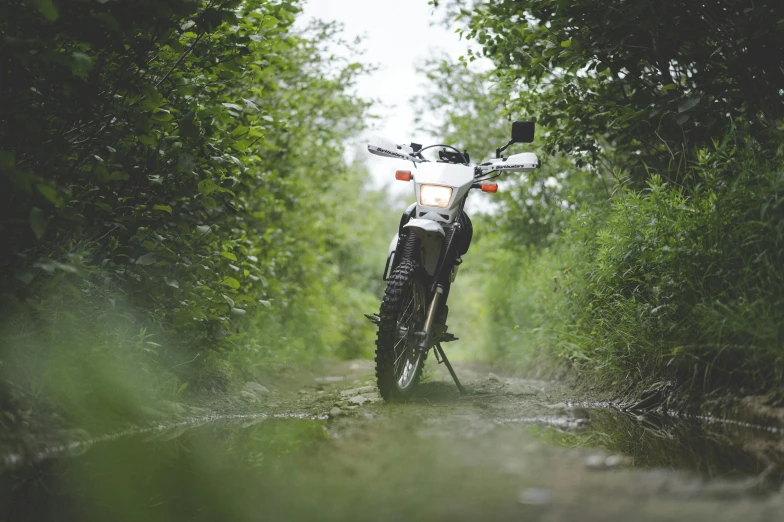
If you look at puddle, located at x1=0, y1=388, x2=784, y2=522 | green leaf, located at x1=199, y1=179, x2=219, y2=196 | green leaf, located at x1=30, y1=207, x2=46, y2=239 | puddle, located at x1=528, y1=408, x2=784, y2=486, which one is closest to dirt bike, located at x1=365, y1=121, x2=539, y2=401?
puddle, located at x1=0, y1=388, x2=784, y2=522

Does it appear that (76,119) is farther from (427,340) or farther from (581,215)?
(581,215)

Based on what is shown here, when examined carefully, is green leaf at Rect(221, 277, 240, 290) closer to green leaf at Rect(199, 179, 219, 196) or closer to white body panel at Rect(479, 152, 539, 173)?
green leaf at Rect(199, 179, 219, 196)

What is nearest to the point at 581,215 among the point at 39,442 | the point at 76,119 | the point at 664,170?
the point at 664,170

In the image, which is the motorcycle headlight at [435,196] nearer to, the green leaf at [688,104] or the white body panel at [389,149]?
the white body panel at [389,149]

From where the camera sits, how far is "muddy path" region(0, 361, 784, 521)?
2.13 m

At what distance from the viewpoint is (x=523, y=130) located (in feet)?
15.2

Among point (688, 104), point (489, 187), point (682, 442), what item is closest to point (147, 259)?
point (489, 187)

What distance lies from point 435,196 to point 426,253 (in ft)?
1.32

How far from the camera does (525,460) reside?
276 cm

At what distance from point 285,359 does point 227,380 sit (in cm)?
195

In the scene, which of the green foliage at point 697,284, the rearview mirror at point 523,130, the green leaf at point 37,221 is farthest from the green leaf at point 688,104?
the green leaf at point 37,221

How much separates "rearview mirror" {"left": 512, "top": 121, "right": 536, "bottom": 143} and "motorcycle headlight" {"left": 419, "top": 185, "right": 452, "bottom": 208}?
1.93ft

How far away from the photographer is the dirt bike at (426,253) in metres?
4.45

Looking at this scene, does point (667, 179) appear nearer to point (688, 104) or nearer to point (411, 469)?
point (688, 104)
